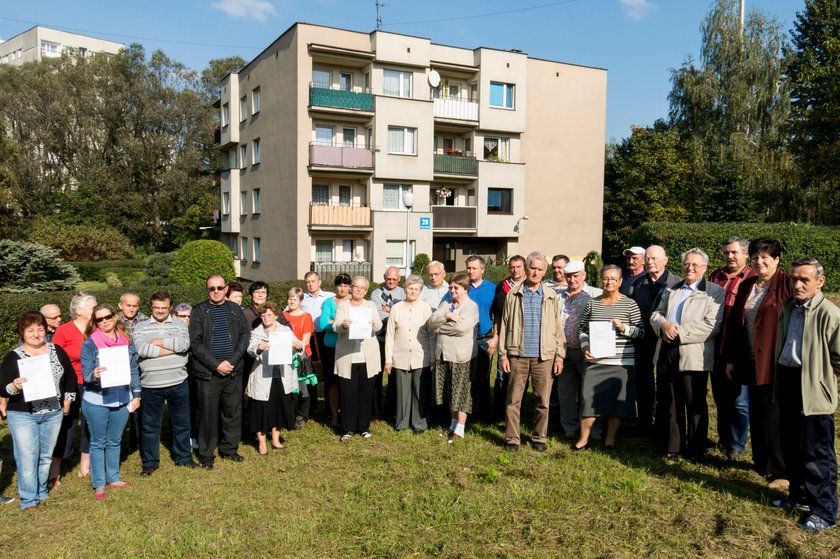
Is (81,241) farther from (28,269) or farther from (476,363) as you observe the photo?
(476,363)

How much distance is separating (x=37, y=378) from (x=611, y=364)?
19.3ft

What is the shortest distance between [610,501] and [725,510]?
38.7 inches

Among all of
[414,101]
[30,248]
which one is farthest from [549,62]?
[30,248]

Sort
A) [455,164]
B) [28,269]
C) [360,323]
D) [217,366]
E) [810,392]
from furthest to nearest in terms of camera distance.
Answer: [455,164] → [28,269] → [360,323] → [217,366] → [810,392]

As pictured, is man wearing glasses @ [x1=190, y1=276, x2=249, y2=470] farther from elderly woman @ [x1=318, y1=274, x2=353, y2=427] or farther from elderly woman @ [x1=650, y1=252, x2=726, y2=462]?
elderly woman @ [x1=650, y1=252, x2=726, y2=462]

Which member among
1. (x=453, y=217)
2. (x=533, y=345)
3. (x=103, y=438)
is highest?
(x=453, y=217)

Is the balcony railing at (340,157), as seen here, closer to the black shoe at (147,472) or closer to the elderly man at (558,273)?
the elderly man at (558,273)

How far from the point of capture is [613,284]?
22.2ft

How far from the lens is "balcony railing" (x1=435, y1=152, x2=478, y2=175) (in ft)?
98.9

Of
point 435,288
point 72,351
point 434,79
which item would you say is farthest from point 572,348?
point 434,79

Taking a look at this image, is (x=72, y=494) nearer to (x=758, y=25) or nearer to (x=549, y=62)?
(x=549, y=62)

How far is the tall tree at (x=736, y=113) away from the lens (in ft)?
110

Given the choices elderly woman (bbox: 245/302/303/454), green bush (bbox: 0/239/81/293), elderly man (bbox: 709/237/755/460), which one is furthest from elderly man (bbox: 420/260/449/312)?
green bush (bbox: 0/239/81/293)

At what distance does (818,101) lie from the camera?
80.1 feet
